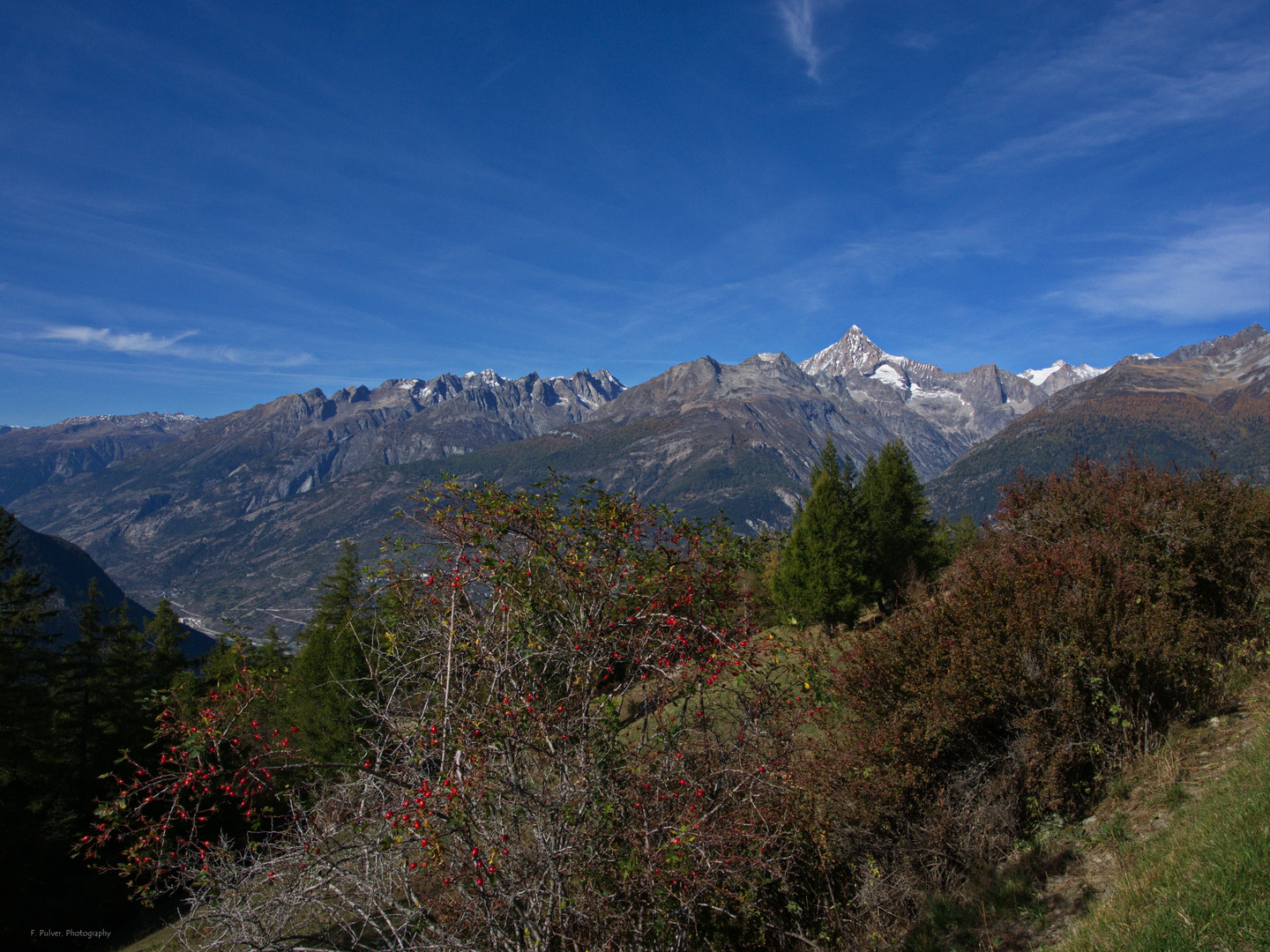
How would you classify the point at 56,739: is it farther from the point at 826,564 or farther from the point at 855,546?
the point at 855,546

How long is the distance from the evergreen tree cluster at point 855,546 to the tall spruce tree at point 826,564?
4 centimetres

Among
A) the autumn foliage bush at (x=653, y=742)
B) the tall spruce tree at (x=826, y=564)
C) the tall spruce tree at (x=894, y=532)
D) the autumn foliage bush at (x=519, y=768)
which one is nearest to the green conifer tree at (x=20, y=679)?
the autumn foliage bush at (x=653, y=742)

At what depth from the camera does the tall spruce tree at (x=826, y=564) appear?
25.6 m

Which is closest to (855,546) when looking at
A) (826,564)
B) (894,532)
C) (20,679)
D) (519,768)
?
(826,564)

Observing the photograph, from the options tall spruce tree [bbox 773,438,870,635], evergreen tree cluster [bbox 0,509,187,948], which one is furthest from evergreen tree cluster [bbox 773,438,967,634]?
evergreen tree cluster [bbox 0,509,187,948]

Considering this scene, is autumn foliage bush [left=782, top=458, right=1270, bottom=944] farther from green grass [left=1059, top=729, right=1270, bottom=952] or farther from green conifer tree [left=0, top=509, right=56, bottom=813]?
green conifer tree [left=0, top=509, right=56, bottom=813]

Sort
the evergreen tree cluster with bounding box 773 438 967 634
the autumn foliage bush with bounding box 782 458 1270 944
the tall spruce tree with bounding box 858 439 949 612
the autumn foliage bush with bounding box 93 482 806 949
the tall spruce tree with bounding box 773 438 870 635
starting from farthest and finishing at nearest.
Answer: the tall spruce tree with bounding box 858 439 949 612, the evergreen tree cluster with bounding box 773 438 967 634, the tall spruce tree with bounding box 773 438 870 635, the autumn foliage bush with bounding box 782 458 1270 944, the autumn foliage bush with bounding box 93 482 806 949

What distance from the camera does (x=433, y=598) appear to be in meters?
5.67

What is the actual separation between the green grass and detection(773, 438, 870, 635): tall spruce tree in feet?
62.9

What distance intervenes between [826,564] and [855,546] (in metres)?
2.10

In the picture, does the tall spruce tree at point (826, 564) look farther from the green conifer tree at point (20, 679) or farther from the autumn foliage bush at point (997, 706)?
the green conifer tree at point (20, 679)

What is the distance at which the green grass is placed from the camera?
12.9 feet

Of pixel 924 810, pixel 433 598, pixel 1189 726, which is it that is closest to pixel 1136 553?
pixel 1189 726

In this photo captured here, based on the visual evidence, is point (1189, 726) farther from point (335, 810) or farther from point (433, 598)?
point (335, 810)
